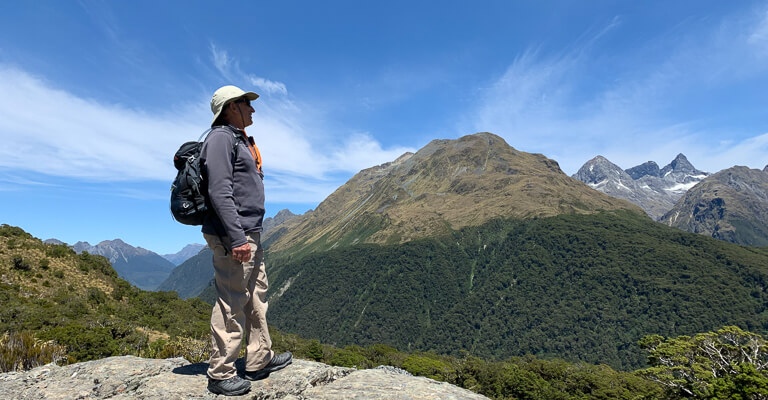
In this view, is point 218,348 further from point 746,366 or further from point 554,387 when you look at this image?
point 554,387

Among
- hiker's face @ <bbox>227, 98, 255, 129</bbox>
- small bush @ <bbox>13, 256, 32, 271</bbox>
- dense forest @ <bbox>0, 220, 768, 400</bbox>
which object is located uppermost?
small bush @ <bbox>13, 256, 32, 271</bbox>

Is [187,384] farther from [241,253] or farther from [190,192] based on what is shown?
[190,192]

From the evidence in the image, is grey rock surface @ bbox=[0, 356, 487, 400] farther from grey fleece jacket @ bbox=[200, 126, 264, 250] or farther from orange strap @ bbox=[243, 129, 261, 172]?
orange strap @ bbox=[243, 129, 261, 172]

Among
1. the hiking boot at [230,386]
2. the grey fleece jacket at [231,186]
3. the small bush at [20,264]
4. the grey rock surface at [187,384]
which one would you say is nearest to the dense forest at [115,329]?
the small bush at [20,264]

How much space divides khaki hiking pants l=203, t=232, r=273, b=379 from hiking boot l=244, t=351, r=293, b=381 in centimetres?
9

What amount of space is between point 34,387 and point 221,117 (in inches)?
173

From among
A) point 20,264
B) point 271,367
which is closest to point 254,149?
point 271,367

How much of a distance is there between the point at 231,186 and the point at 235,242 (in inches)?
27.6

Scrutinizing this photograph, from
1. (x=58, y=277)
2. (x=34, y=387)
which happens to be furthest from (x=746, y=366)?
(x=58, y=277)

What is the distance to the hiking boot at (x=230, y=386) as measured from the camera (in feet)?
14.5

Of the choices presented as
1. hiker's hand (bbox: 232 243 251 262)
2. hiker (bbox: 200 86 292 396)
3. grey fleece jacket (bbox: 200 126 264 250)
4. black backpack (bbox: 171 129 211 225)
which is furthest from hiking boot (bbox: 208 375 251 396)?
black backpack (bbox: 171 129 211 225)

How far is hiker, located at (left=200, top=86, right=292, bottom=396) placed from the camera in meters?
Result: 4.47

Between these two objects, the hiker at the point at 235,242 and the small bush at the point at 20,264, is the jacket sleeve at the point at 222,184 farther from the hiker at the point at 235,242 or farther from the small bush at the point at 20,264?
the small bush at the point at 20,264

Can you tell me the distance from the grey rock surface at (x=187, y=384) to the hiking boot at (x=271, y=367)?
0.08 m
